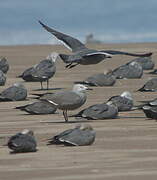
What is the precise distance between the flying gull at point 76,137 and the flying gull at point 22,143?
1.35ft

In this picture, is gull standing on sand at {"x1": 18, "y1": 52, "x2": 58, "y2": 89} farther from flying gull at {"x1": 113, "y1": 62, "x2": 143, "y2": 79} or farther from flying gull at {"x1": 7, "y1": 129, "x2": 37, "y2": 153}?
flying gull at {"x1": 7, "y1": 129, "x2": 37, "y2": 153}

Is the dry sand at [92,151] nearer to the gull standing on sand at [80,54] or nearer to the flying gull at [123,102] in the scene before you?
the flying gull at [123,102]

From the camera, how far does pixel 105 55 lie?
15328mm

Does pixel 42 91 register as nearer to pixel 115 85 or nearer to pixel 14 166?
pixel 115 85

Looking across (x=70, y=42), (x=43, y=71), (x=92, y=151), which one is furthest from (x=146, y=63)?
(x=92, y=151)

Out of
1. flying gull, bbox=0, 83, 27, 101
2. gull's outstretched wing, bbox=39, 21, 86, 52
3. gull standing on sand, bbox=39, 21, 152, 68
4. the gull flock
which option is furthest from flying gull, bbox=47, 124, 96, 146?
gull's outstretched wing, bbox=39, 21, 86, 52

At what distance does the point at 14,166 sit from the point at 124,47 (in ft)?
61.0

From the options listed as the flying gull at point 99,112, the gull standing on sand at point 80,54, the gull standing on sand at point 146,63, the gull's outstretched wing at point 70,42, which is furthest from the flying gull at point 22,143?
the gull standing on sand at point 146,63

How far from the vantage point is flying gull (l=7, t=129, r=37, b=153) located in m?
10.3

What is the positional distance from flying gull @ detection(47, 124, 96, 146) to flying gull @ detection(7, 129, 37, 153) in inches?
16.2

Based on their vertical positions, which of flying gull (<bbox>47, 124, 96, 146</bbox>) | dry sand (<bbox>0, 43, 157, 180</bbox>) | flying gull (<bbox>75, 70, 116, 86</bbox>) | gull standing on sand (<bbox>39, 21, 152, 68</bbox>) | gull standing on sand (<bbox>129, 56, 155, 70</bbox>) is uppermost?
gull standing on sand (<bbox>39, 21, 152, 68</bbox>)

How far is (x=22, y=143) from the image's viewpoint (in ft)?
33.8

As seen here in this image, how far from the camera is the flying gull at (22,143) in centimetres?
1030

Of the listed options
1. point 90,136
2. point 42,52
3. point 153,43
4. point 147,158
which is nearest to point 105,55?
point 90,136
